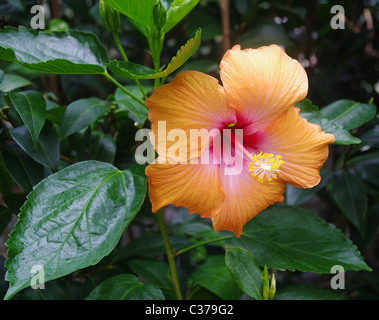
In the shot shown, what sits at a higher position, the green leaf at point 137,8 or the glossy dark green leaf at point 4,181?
the green leaf at point 137,8

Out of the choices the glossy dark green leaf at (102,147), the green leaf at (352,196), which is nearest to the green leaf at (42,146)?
the glossy dark green leaf at (102,147)

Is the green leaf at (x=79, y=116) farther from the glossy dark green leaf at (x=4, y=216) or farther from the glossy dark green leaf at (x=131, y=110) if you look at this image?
the glossy dark green leaf at (x=4, y=216)

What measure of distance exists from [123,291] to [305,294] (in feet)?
1.34

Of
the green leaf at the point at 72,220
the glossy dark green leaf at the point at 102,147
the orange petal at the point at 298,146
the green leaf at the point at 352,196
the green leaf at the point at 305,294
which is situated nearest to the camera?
the green leaf at the point at 72,220

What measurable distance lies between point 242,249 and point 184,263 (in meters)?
0.35

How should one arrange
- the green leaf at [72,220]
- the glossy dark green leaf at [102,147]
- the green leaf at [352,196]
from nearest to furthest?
the green leaf at [72,220]
the glossy dark green leaf at [102,147]
the green leaf at [352,196]

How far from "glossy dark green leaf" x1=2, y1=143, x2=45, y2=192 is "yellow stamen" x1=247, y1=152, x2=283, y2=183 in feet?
1.56

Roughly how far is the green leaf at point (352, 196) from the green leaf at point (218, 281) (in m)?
0.38

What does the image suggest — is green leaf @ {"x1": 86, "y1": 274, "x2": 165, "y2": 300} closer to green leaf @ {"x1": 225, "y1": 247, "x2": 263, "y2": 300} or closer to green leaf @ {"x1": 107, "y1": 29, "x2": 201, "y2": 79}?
green leaf @ {"x1": 225, "y1": 247, "x2": 263, "y2": 300}

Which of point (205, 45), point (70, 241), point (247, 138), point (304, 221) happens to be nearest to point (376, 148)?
point (304, 221)

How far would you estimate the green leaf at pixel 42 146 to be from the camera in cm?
74

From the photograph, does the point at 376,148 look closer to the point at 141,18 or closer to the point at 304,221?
the point at 304,221

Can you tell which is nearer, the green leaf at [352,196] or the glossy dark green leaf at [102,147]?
the glossy dark green leaf at [102,147]

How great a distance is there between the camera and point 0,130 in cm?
77
